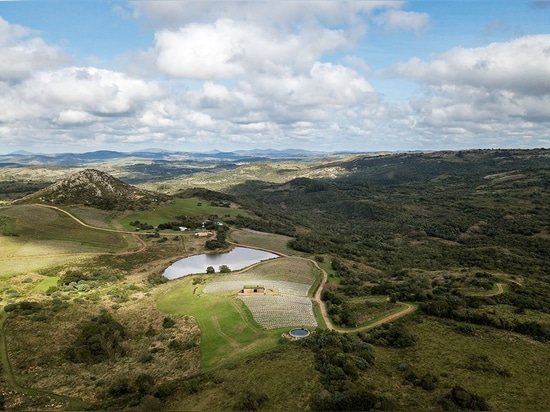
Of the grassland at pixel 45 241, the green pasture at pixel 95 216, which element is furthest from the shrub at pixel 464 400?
the green pasture at pixel 95 216

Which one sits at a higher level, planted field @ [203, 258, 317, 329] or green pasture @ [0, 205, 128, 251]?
green pasture @ [0, 205, 128, 251]

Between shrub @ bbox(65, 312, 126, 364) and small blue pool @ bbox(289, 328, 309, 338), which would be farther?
small blue pool @ bbox(289, 328, 309, 338)

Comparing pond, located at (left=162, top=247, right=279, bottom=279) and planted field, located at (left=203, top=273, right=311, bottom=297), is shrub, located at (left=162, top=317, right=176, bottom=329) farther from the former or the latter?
pond, located at (left=162, top=247, right=279, bottom=279)

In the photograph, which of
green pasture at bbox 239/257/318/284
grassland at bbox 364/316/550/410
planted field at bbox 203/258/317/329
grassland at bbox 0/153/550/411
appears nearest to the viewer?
grassland at bbox 364/316/550/410

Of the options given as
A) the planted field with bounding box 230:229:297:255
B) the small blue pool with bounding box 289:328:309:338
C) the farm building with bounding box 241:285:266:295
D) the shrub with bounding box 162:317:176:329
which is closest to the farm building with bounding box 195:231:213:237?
the planted field with bounding box 230:229:297:255

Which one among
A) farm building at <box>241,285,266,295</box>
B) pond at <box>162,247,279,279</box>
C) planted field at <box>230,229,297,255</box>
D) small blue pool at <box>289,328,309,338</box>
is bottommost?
planted field at <box>230,229,297,255</box>

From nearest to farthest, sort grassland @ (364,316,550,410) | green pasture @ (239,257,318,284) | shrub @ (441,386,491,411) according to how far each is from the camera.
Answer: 1. shrub @ (441,386,491,411)
2. grassland @ (364,316,550,410)
3. green pasture @ (239,257,318,284)

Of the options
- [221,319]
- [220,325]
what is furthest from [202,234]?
[220,325]
